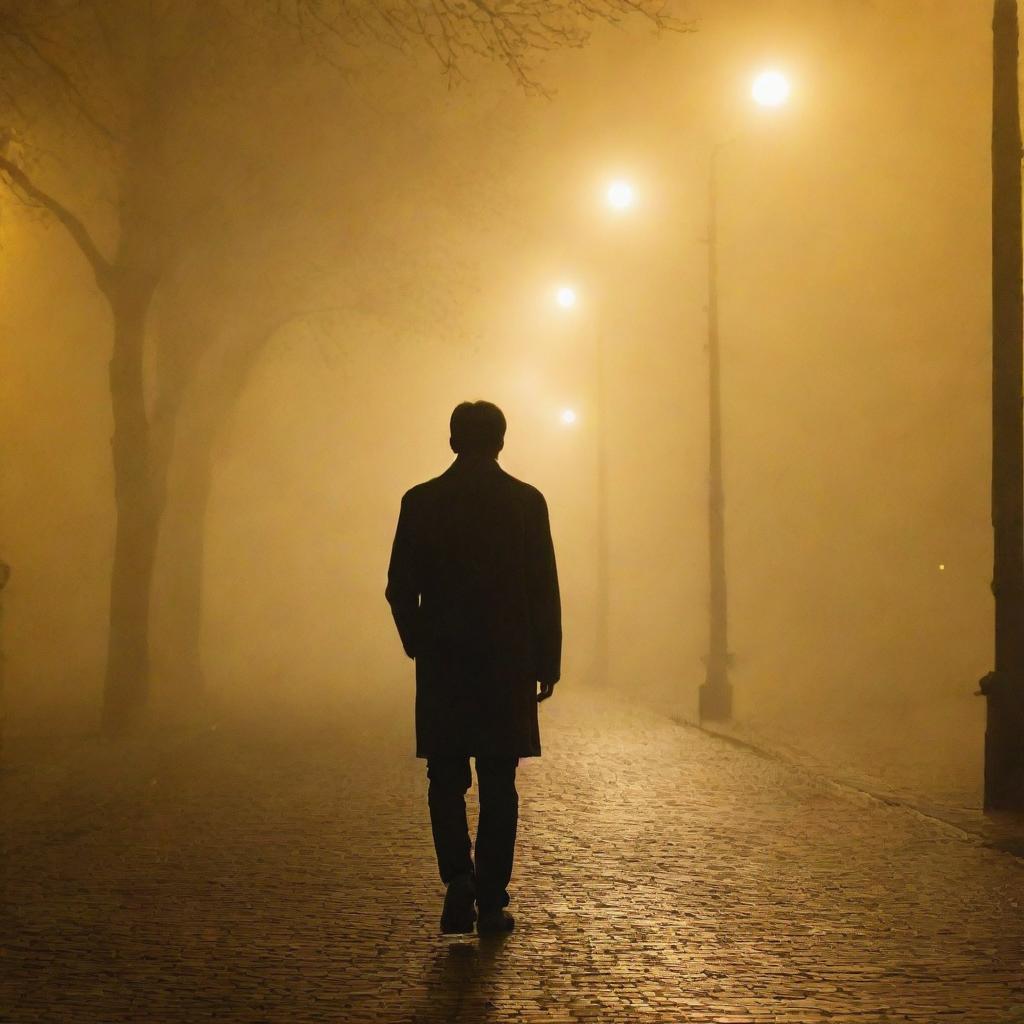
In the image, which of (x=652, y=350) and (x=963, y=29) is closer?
(x=963, y=29)

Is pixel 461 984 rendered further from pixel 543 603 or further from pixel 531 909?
pixel 543 603

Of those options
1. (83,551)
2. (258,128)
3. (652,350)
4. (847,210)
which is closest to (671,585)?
(652,350)

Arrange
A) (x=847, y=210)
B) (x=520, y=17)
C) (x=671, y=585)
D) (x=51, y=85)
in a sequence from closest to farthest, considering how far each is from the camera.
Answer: (x=520, y=17), (x=51, y=85), (x=847, y=210), (x=671, y=585)

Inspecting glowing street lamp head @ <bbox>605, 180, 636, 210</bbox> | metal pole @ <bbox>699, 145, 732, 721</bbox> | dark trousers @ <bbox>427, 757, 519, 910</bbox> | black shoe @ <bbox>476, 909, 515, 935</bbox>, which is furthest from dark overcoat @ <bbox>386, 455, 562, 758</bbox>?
glowing street lamp head @ <bbox>605, 180, 636, 210</bbox>

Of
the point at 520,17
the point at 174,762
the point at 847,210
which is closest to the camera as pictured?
the point at 520,17

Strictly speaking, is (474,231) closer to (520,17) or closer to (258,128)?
(258,128)

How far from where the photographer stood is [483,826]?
5.82 metres

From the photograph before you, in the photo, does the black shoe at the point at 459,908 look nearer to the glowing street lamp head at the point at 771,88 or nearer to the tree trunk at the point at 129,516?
the glowing street lamp head at the point at 771,88

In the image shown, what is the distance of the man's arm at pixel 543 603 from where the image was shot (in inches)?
235

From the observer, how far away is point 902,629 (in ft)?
87.9

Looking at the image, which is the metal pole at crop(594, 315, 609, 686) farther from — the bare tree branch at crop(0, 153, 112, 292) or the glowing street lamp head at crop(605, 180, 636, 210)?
the bare tree branch at crop(0, 153, 112, 292)

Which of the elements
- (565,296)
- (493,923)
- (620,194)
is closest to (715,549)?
(620,194)

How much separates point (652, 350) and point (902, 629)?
66.9ft

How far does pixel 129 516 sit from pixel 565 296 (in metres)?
13.7
